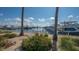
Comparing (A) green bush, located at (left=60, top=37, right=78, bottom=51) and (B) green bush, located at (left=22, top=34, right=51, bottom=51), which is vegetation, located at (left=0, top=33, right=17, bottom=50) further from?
(A) green bush, located at (left=60, top=37, right=78, bottom=51)

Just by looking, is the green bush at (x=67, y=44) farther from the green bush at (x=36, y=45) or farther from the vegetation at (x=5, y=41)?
the vegetation at (x=5, y=41)

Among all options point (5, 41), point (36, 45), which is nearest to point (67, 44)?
point (36, 45)

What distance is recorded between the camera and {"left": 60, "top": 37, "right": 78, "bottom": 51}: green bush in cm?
273

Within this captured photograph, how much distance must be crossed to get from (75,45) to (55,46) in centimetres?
25

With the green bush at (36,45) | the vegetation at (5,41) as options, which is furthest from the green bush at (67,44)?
the vegetation at (5,41)

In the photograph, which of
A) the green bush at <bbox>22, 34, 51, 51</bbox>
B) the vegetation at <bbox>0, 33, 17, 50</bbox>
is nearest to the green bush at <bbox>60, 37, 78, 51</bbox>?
the green bush at <bbox>22, 34, 51, 51</bbox>

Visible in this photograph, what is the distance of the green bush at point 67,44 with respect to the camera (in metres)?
2.73

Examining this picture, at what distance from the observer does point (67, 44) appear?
2.74 metres

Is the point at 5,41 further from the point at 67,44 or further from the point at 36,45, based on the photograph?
the point at 67,44
